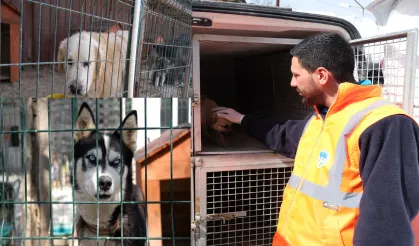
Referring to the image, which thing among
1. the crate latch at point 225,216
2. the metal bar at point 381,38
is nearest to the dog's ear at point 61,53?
the crate latch at point 225,216

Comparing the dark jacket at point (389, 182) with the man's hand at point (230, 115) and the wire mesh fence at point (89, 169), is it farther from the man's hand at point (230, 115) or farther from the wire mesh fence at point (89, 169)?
the man's hand at point (230, 115)

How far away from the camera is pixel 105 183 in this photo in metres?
1.30

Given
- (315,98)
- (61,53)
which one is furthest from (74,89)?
(315,98)

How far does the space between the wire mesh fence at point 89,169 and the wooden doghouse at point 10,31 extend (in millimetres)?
151

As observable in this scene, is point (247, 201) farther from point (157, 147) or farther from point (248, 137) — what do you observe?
point (157, 147)

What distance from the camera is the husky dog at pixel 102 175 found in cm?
127

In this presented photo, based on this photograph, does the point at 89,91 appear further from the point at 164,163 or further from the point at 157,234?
the point at 157,234

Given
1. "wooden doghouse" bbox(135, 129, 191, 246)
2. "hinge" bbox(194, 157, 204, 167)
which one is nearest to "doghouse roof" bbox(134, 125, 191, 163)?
"wooden doghouse" bbox(135, 129, 191, 246)

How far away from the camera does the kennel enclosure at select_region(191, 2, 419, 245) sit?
5.17 ft

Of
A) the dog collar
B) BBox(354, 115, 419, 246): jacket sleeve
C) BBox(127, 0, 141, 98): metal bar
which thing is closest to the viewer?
BBox(354, 115, 419, 246): jacket sleeve

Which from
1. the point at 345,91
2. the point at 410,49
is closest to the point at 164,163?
the point at 345,91

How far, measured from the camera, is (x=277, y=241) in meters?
1.36

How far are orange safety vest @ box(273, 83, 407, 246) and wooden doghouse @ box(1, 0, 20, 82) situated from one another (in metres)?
1.04

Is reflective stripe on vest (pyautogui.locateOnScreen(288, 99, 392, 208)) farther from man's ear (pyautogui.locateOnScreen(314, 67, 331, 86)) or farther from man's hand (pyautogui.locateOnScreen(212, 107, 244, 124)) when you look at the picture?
man's hand (pyautogui.locateOnScreen(212, 107, 244, 124))
